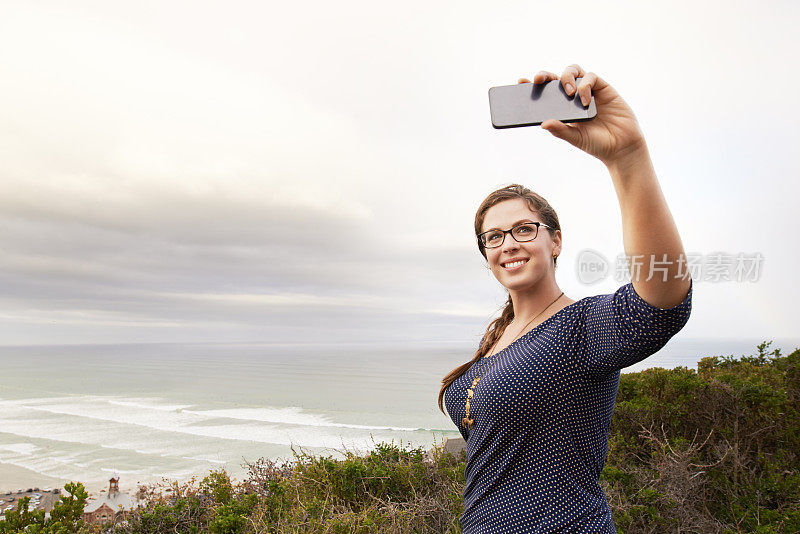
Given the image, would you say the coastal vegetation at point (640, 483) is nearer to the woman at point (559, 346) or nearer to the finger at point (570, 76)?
the woman at point (559, 346)

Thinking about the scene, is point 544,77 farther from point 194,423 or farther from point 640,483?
point 194,423

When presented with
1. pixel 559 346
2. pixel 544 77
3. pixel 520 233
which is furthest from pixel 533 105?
pixel 559 346

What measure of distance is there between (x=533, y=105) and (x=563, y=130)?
11 centimetres

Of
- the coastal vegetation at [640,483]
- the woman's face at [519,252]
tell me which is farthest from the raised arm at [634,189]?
the coastal vegetation at [640,483]

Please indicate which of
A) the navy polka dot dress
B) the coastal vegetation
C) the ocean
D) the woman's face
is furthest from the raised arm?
the ocean

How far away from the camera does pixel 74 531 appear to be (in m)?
4.16

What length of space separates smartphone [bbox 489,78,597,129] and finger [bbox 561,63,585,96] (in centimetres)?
1

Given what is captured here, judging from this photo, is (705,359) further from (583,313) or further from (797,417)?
(583,313)

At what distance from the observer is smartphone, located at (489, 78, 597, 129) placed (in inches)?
46.9

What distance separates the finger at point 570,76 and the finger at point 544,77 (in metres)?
0.04

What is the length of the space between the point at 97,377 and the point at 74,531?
66.0m

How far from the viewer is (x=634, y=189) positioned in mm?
1143

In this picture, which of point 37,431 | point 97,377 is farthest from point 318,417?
point 97,377

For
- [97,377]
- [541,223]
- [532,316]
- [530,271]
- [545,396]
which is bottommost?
[97,377]
